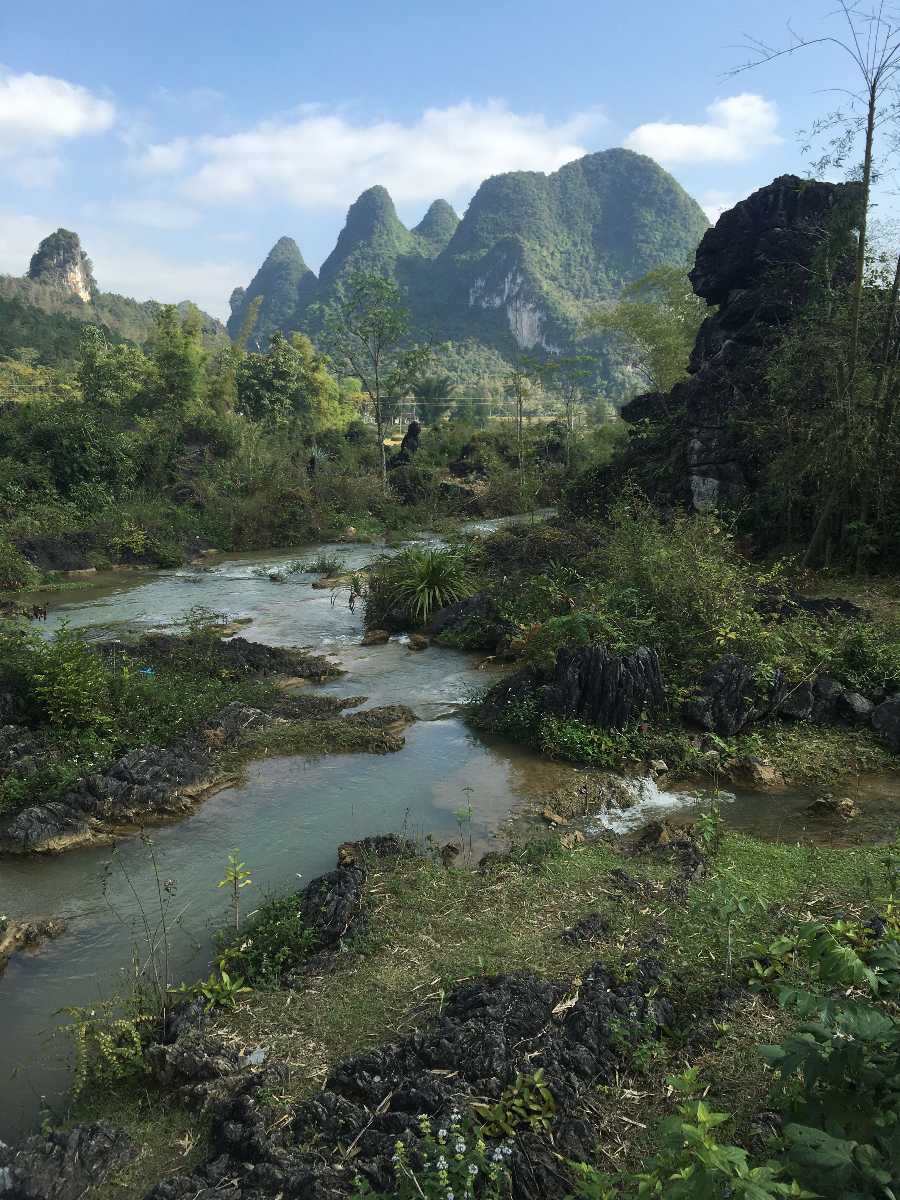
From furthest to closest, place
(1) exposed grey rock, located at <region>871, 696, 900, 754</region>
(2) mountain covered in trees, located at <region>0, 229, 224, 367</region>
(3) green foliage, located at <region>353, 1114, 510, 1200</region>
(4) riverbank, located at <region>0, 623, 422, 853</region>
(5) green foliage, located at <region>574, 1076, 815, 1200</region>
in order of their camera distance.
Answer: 1. (2) mountain covered in trees, located at <region>0, 229, 224, 367</region>
2. (1) exposed grey rock, located at <region>871, 696, 900, 754</region>
3. (4) riverbank, located at <region>0, 623, 422, 853</region>
4. (3) green foliage, located at <region>353, 1114, 510, 1200</region>
5. (5) green foliage, located at <region>574, 1076, 815, 1200</region>

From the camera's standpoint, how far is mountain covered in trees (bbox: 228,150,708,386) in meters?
106

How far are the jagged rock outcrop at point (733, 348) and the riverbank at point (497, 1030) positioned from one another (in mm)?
10814

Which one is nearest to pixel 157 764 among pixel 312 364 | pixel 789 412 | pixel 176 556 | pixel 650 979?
pixel 650 979

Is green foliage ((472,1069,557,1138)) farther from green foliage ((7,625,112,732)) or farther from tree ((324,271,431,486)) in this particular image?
tree ((324,271,431,486))

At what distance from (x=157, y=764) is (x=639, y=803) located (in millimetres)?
4047

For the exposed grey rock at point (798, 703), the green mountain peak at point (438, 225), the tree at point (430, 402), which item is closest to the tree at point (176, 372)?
the tree at point (430, 402)

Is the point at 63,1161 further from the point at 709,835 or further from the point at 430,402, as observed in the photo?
the point at 430,402

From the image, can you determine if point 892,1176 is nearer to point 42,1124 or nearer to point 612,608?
point 42,1124

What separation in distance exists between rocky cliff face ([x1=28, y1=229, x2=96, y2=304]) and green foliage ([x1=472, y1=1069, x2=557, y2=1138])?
9218cm

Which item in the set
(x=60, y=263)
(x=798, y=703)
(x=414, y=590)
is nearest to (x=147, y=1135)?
(x=798, y=703)

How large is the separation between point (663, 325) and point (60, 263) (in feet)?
253

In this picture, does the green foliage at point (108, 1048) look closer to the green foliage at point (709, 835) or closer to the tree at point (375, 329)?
the green foliage at point (709, 835)

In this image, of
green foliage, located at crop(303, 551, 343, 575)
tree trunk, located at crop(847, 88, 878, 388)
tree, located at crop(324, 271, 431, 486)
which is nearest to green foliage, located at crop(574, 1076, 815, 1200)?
tree trunk, located at crop(847, 88, 878, 388)

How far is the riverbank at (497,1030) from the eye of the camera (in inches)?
108
